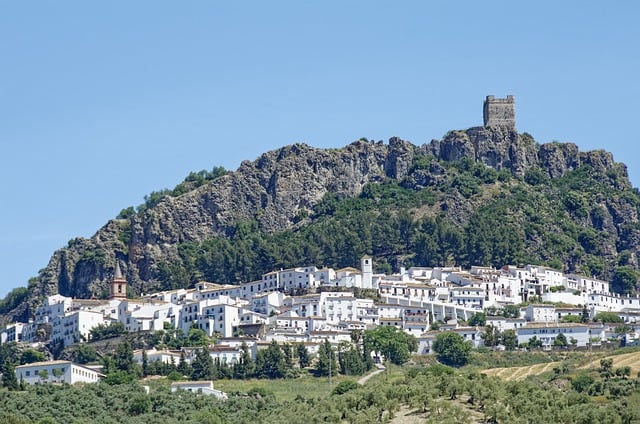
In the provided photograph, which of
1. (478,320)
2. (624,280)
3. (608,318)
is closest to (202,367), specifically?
(478,320)

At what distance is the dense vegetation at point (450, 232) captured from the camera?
152 metres

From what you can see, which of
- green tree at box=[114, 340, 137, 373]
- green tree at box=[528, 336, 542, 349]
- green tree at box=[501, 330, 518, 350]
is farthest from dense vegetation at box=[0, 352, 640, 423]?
green tree at box=[501, 330, 518, 350]

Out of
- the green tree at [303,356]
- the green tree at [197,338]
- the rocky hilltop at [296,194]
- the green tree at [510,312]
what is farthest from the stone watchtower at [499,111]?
the green tree at [303,356]

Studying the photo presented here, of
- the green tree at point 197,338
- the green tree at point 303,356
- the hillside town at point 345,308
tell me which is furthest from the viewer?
the hillside town at point 345,308

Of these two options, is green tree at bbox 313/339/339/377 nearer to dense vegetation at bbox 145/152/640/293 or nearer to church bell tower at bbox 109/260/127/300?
dense vegetation at bbox 145/152/640/293

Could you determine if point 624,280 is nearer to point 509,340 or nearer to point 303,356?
point 509,340

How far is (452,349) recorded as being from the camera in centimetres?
12325

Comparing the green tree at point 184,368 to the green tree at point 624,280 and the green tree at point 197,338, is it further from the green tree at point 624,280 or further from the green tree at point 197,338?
the green tree at point 624,280

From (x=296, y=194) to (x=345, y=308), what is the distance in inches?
1313

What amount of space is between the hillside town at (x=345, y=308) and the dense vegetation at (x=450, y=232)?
373 centimetres

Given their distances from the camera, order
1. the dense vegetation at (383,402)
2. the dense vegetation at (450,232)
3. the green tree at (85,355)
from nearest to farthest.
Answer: the dense vegetation at (383,402), the green tree at (85,355), the dense vegetation at (450,232)

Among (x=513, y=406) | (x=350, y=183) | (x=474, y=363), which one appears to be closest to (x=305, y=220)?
(x=350, y=183)

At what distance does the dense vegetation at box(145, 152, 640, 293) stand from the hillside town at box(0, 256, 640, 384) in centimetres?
373

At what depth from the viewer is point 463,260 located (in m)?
152
